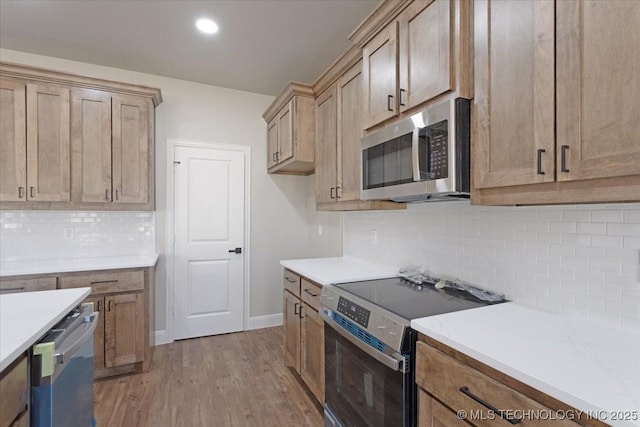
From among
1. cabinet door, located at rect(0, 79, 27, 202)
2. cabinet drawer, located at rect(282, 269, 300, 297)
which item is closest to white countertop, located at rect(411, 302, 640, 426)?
cabinet drawer, located at rect(282, 269, 300, 297)

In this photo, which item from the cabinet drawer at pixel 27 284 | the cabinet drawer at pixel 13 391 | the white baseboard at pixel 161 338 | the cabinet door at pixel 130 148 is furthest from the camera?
the white baseboard at pixel 161 338

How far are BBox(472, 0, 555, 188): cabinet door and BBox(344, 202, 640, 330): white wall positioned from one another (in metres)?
0.39

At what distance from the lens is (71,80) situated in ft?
8.82

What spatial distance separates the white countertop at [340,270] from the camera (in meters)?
2.07

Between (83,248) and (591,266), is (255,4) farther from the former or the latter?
(83,248)

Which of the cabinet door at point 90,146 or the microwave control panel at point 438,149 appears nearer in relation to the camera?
the microwave control panel at point 438,149

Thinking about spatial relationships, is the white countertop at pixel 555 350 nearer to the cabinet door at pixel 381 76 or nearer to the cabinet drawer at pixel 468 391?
the cabinet drawer at pixel 468 391

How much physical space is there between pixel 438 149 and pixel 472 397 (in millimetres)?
958

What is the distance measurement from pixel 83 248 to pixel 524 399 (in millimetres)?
3564

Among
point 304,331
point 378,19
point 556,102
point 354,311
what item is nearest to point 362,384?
point 354,311

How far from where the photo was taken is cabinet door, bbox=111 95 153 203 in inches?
113

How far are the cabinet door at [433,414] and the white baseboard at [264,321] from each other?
2881 millimetres

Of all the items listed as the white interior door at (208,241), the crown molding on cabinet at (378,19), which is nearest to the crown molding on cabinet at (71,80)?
the white interior door at (208,241)

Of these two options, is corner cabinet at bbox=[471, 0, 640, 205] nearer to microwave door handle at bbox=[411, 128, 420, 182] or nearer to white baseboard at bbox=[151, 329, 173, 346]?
microwave door handle at bbox=[411, 128, 420, 182]
